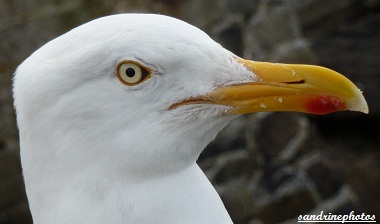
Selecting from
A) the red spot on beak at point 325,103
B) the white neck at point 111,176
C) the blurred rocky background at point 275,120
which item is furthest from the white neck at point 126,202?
the blurred rocky background at point 275,120

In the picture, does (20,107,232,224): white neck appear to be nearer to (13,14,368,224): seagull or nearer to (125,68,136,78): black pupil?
(13,14,368,224): seagull

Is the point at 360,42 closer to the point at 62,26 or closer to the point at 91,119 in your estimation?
the point at 62,26

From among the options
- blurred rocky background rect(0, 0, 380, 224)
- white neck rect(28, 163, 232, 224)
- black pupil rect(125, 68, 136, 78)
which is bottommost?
white neck rect(28, 163, 232, 224)

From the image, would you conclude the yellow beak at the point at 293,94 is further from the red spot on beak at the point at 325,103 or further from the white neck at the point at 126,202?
the white neck at the point at 126,202

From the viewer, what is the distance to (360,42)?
4836 mm

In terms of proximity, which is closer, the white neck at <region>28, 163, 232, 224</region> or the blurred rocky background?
the white neck at <region>28, 163, 232, 224</region>

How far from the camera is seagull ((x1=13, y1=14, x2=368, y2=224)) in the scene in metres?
1.79

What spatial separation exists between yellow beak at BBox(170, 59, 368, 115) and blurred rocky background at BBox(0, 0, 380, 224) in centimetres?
201

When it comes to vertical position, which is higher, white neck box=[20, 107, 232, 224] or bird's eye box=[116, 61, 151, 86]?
bird's eye box=[116, 61, 151, 86]

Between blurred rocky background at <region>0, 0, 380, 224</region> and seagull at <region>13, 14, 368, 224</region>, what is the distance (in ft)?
6.22

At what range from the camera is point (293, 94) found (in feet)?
6.02

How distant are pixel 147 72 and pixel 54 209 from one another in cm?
44

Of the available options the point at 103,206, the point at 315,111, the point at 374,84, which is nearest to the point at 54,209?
the point at 103,206

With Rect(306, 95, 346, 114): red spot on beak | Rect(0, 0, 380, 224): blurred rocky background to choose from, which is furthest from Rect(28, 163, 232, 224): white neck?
Rect(0, 0, 380, 224): blurred rocky background
